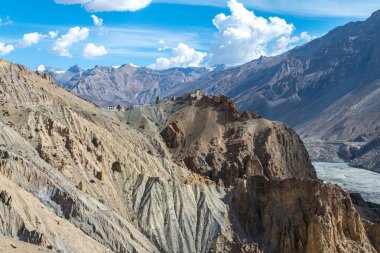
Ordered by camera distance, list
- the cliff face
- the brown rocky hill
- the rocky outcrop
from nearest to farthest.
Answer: the brown rocky hill
the rocky outcrop
the cliff face

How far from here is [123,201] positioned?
87.8 meters

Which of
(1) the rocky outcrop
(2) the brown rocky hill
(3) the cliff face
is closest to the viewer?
(2) the brown rocky hill

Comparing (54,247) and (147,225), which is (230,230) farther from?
(54,247)

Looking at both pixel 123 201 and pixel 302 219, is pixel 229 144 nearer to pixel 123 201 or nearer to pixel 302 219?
pixel 123 201

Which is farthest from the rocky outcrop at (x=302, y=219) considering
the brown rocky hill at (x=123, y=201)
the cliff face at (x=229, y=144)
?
the cliff face at (x=229, y=144)

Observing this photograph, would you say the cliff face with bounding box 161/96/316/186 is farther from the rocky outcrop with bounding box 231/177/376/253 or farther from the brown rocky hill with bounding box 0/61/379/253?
the rocky outcrop with bounding box 231/177/376/253

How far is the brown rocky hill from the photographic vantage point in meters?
66.1

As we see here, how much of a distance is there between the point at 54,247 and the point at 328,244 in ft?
129

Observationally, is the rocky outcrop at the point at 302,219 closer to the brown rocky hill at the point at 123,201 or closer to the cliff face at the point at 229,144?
the brown rocky hill at the point at 123,201

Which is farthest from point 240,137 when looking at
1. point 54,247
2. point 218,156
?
point 54,247

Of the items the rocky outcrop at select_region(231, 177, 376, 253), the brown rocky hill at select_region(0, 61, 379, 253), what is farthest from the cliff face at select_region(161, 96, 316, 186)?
the rocky outcrop at select_region(231, 177, 376, 253)

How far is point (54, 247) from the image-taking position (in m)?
58.6

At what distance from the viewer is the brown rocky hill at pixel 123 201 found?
6612 cm

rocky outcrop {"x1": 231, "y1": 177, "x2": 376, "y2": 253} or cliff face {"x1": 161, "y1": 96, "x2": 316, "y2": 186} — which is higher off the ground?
cliff face {"x1": 161, "y1": 96, "x2": 316, "y2": 186}
